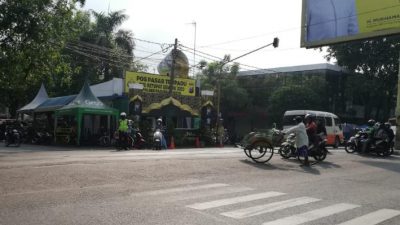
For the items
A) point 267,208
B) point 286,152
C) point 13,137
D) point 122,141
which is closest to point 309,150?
point 286,152

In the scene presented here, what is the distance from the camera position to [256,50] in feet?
106

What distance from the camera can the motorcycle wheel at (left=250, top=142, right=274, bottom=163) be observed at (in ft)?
51.9

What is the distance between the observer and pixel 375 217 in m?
7.83

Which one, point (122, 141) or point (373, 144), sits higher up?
point (373, 144)

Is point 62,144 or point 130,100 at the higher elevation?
point 130,100

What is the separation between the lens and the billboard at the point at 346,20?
2578cm

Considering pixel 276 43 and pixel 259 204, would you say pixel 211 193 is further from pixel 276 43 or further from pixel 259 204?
pixel 276 43

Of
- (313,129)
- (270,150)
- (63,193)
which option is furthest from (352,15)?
(63,193)

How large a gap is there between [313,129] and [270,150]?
225 centimetres

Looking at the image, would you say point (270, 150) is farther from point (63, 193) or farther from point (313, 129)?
point (63, 193)

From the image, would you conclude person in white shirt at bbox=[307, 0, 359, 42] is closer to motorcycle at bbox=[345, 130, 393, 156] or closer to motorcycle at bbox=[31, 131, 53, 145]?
motorcycle at bbox=[345, 130, 393, 156]

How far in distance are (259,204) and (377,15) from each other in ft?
69.0

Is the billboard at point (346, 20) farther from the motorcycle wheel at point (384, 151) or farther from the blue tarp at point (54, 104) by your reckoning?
the blue tarp at point (54, 104)

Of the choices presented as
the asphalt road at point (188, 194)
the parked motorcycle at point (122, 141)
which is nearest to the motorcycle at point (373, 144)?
the asphalt road at point (188, 194)
